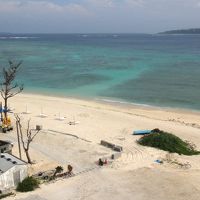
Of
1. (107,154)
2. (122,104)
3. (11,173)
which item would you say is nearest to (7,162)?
(11,173)

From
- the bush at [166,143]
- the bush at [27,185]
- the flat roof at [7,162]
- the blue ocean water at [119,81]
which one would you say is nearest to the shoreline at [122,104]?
the blue ocean water at [119,81]

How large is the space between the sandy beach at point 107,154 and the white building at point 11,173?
908 mm

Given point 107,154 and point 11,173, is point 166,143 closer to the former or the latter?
point 107,154

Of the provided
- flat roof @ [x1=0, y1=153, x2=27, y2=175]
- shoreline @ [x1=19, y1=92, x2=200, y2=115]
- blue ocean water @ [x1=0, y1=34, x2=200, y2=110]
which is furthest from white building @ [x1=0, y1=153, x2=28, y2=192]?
blue ocean water @ [x1=0, y1=34, x2=200, y2=110]

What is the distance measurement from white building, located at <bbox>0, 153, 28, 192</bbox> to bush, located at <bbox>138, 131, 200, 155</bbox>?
29.1 feet

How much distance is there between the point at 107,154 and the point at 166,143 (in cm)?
388

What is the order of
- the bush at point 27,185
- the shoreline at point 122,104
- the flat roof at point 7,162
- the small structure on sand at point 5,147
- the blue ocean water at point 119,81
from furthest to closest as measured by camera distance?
the blue ocean water at point 119,81 → the shoreline at point 122,104 → the small structure on sand at point 5,147 → the flat roof at point 7,162 → the bush at point 27,185

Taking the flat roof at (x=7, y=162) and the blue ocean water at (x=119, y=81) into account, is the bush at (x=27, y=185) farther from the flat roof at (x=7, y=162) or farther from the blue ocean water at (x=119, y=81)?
the blue ocean water at (x=119, y=81)

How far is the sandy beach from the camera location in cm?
1855

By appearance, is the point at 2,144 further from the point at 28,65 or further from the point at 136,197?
A: the point at 28,65

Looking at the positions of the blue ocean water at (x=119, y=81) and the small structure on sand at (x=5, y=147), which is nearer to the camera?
the small structure on sand at (x=5, y=147)

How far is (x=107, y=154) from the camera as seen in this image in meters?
23.3

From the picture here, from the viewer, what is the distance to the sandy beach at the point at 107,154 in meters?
18.5

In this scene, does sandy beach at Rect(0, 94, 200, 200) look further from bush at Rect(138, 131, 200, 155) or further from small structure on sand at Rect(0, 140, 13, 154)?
small structure on sand at Rect(0, 140, 13, 154)
